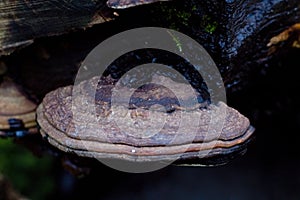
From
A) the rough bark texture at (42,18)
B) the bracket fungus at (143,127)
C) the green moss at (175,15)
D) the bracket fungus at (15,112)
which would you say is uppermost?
the green moss at (175,15)

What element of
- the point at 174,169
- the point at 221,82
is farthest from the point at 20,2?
the point at 174,169

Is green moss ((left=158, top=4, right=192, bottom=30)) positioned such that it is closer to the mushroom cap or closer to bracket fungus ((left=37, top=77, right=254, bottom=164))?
bracket fungus ((left=37, top=77, right=254, bottom=164))

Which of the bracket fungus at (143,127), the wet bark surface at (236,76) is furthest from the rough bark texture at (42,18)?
the bracket fungus at (143,127)

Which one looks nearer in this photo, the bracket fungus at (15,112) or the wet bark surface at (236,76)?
the wet bark surface at (236,76)

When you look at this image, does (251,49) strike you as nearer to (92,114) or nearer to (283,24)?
(283,24)

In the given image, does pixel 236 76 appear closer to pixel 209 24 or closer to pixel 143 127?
pixel 209 24

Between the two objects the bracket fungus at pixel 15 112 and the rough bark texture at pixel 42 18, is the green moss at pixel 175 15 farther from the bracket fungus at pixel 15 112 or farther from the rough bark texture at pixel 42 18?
the bracket fungus at pixel 15 112

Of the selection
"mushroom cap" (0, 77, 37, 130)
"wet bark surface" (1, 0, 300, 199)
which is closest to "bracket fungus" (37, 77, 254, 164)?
"wet bark surface" (1, 0, 300, 199)
